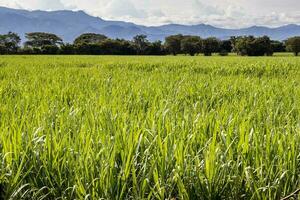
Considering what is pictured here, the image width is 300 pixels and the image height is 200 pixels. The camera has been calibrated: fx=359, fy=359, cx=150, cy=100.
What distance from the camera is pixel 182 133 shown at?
2.56m

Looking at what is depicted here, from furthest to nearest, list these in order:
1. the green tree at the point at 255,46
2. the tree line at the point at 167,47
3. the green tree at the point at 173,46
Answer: the green tree at the point at 173,46, the green tree at the point at 255,46, the tree line at the point at 167,47

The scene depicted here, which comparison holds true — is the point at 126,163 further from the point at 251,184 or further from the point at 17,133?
the point at 17,133

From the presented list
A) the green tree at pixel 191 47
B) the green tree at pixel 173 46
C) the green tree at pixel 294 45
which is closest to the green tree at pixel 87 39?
the green tree at pixel 173 46

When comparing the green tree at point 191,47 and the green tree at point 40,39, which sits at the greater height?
the green tree at point 40,39

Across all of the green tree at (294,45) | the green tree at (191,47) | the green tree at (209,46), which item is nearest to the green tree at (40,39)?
the green tree at (191,47)

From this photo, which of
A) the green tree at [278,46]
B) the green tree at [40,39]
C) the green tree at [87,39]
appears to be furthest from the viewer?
the green tree at [40,39]

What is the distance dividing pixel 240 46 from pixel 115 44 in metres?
30.4

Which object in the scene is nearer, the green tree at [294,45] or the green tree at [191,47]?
the green tree at [294,45]

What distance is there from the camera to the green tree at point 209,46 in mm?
94562

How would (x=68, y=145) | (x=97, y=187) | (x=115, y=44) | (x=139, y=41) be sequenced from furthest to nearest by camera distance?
(x=139, y=41) → (x=115, y=44) → (x=68, y=145) → (x=97, y=187)

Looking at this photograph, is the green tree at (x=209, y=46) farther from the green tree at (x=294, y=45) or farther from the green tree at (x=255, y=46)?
the green tree at (x=294, y=45)

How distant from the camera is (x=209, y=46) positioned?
94562mm

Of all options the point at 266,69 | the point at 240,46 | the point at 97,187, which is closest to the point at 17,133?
the point at 97,187

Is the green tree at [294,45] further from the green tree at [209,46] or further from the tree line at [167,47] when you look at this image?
the green tree at [209,46]
